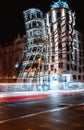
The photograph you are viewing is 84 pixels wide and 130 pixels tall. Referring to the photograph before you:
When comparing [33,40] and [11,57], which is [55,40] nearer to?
[33,40]

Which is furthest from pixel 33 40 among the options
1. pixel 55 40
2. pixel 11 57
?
pixel 11 57

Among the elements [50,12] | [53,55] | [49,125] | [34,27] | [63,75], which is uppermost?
[50,12]

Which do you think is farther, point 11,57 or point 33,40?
point 11,57

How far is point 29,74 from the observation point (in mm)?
58906

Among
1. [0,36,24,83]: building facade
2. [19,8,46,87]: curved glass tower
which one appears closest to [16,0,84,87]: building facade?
[19,8,46,87]: curved glass tower

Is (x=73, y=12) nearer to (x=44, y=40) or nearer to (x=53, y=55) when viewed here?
(x=53, y=55)

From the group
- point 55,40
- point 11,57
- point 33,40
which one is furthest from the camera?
point 11,57

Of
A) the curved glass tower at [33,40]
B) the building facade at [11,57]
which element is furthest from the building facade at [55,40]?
the building facade at [11,57]

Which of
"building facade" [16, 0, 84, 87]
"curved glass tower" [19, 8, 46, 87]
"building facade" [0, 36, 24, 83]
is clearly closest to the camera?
"curved glass tower" [19, 8, 46, 87]

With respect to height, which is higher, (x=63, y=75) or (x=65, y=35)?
(x=65, y=35)

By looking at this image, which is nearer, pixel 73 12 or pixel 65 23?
pixel 65 23

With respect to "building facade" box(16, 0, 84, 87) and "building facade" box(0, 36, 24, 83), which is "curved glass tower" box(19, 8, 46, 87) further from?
"building facade" box(0, 36, 24, 83)

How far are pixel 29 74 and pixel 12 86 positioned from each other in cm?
2314

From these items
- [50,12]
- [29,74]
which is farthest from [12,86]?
[50,12]
